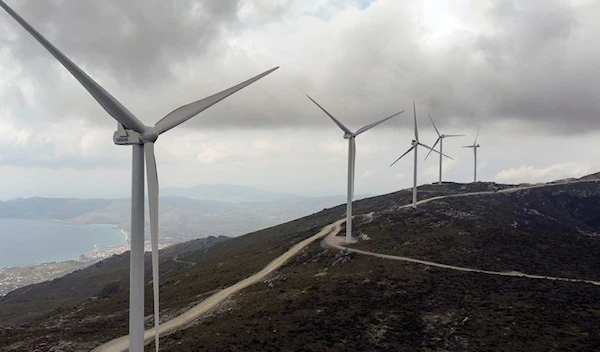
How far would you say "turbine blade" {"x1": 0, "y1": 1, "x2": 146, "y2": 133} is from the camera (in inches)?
1342

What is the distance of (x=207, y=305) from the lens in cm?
7900

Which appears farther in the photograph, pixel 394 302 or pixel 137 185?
pixel 394 302

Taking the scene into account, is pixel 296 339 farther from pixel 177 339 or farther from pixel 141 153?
pixel 141 153

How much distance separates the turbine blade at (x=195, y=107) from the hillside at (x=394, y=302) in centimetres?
2998

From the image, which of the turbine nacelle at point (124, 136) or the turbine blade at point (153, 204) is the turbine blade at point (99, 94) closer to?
the turbine nacelle at point (124, 136)

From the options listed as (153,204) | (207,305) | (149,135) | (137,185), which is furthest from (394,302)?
(149,135)

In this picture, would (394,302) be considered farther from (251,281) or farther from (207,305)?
(207,305)

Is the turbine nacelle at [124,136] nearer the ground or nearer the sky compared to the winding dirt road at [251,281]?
nearer the sky

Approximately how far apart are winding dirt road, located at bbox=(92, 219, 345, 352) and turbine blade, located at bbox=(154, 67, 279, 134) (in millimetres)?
35316

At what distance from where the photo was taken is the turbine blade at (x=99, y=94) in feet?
112

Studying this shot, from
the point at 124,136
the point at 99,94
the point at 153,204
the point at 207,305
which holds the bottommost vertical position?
the point at 207,305

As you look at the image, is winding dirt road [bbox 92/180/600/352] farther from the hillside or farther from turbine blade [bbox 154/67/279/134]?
turbine blade [bbox 154/67/279/134]

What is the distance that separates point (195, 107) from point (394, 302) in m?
46.2

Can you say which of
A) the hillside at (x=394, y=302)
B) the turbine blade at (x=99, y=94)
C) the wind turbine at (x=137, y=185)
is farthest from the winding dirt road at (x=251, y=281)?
the turbine blade at (x=99, y=94)
